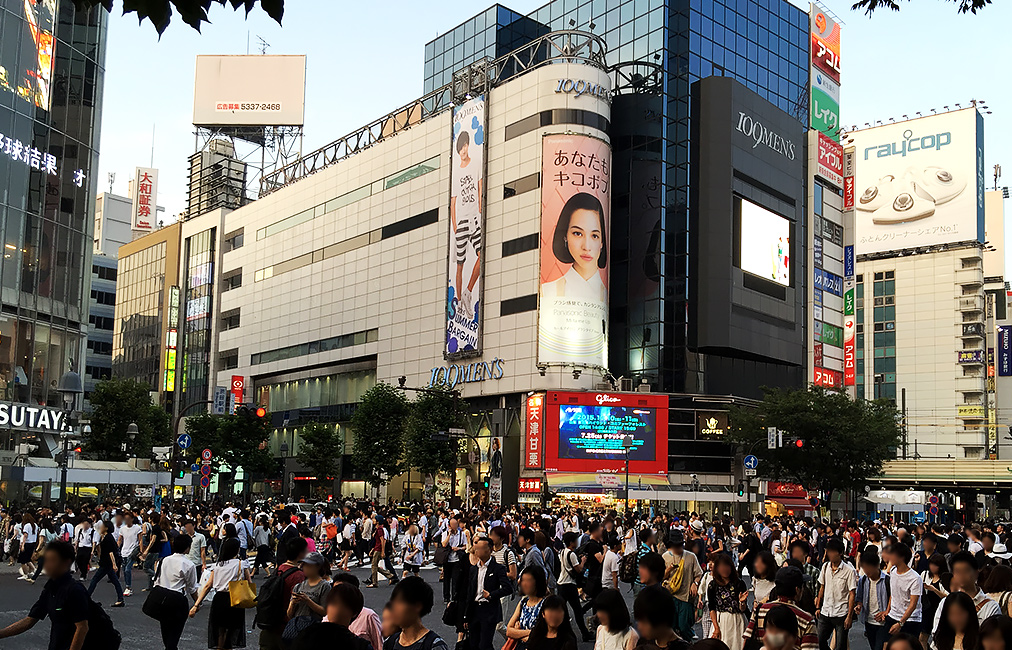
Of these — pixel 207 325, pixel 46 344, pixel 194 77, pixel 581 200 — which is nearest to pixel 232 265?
pixel 207 325

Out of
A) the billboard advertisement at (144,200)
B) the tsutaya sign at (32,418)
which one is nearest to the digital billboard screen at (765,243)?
the tsutaya sign at (32,418)

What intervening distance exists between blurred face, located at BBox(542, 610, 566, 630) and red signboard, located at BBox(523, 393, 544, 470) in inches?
2088

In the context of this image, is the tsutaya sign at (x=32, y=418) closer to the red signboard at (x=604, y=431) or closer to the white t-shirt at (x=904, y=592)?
the red signboard at (x=604, y=431)

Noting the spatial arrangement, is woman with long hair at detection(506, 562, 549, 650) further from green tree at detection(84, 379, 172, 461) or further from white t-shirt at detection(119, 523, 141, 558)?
green tree at detection(84, 379, 172, 461)

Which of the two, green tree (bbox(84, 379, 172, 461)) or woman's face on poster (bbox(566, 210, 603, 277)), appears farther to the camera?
woman's face on poster (bbox(566, 210, 603, 277))

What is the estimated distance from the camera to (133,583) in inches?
978

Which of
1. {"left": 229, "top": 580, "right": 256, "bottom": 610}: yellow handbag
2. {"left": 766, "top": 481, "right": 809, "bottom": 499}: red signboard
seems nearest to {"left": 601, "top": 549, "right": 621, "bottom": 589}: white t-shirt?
{"left": 229, "top": 580, "right": 256, "bottom": 610}: yellow handbag

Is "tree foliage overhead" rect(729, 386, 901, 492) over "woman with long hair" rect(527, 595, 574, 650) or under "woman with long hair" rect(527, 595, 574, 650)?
over

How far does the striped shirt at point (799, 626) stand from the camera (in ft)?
24.5

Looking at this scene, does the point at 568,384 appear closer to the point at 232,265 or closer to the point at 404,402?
the point at 404,402

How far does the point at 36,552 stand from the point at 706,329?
47659 mm

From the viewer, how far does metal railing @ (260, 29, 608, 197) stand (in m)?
66.1

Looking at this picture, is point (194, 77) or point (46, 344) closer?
point (46, 344)

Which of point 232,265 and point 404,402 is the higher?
point 232,265
